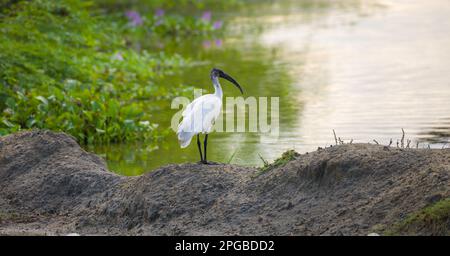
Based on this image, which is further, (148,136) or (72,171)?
(148,136)

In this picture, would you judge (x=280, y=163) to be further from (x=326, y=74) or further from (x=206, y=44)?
(x=206, y=44)

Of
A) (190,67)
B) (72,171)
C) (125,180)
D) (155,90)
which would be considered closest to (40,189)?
(72,171)

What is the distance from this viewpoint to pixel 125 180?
852cm

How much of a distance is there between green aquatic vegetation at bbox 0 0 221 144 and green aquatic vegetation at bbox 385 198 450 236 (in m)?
6.86

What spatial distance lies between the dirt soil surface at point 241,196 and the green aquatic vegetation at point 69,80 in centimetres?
368

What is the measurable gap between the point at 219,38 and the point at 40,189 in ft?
50.0

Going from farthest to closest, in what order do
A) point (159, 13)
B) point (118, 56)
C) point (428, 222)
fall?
point (159, 13) → point (118, 56) → point (428, 222)

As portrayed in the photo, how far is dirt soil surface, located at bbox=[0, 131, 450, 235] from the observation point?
684cm

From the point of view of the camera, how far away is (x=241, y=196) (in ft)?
24.7

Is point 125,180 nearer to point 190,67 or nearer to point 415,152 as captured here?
point 415,152

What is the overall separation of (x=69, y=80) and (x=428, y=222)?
9.03 metres

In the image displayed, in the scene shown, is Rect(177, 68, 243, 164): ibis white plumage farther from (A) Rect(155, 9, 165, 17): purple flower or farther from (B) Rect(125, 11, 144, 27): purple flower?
(A) Rect(155, 9, 165, 17): purple flower

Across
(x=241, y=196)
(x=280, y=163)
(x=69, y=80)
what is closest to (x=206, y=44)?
(x=69, y=80)

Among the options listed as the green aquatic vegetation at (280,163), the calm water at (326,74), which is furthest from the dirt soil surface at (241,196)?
the calm water at (326,74)
